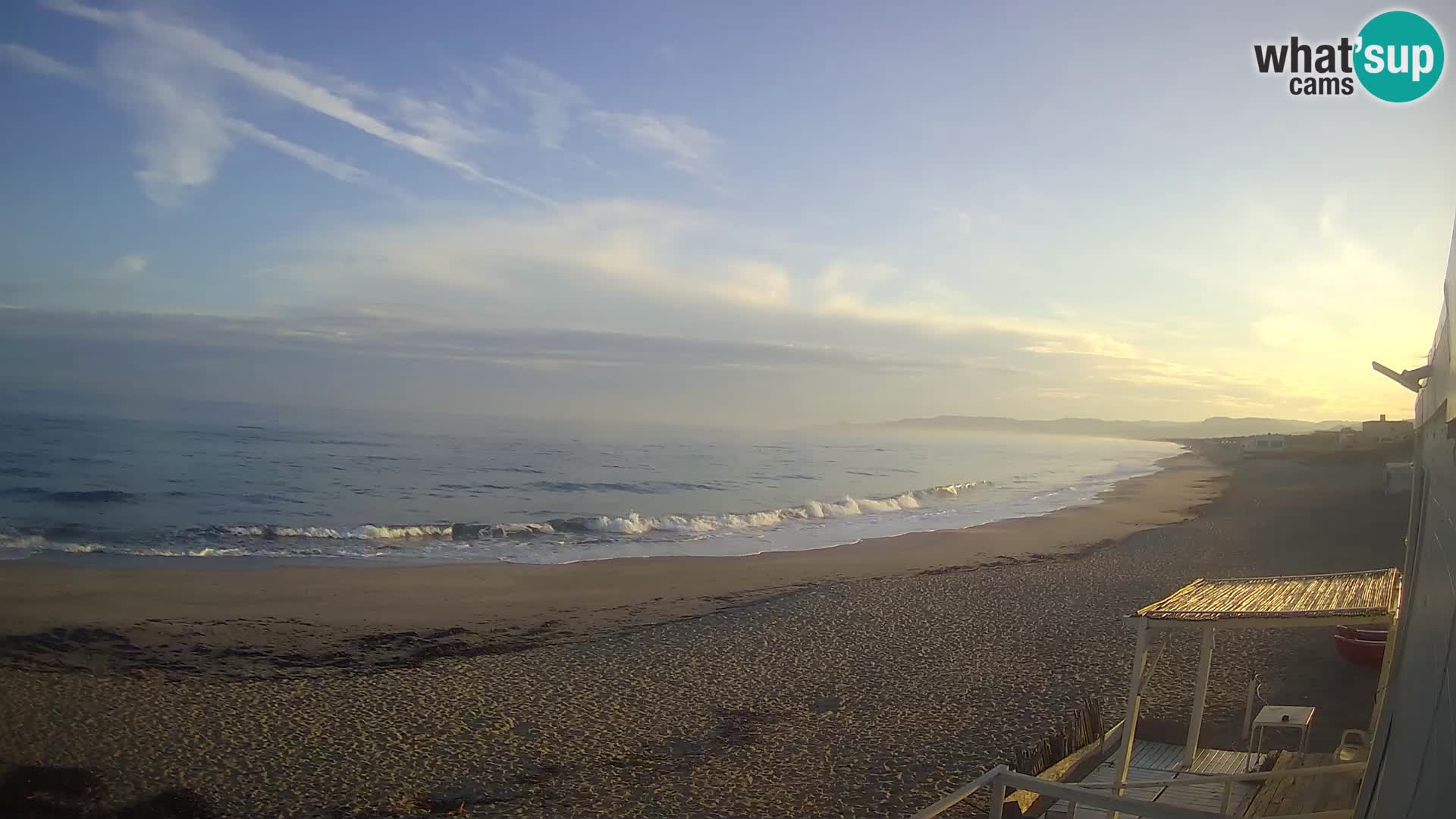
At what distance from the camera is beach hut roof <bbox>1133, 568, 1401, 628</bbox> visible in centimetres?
496

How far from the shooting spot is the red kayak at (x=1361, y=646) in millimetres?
10344

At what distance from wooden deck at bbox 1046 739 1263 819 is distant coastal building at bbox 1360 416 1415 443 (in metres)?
79.9

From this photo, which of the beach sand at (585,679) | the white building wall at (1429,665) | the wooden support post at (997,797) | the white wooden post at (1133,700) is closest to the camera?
the white building wall at (1429,665)

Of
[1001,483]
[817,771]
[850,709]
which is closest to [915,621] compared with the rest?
[850,709]

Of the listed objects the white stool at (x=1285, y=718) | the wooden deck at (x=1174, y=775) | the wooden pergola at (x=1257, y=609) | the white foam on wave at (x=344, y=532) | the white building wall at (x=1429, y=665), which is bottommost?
the white foam on wave at (x=344, y=532)

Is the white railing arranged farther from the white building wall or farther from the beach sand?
the beach sand

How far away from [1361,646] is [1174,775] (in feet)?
18.8

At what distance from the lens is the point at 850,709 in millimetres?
10008

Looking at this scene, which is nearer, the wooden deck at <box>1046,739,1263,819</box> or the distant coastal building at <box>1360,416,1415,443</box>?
the wooden deck at <box>1046,739,1263,819</box>

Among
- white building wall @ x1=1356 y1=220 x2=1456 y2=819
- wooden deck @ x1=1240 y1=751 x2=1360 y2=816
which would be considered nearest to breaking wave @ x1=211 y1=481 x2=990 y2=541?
→ wooden deck @ x1=1240 y1=751 x2=1360 y2=816

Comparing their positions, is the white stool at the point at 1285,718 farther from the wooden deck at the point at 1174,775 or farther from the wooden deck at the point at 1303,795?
the wooden deck at the point at 1303,795

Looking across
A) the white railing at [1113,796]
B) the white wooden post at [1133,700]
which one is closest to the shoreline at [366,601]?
the white wooden post at [1133,700]

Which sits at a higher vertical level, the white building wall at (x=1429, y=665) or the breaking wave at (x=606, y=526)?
the white building wall at (x=1429, y=665)

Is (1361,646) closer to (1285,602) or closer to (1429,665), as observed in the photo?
(1285,602)
